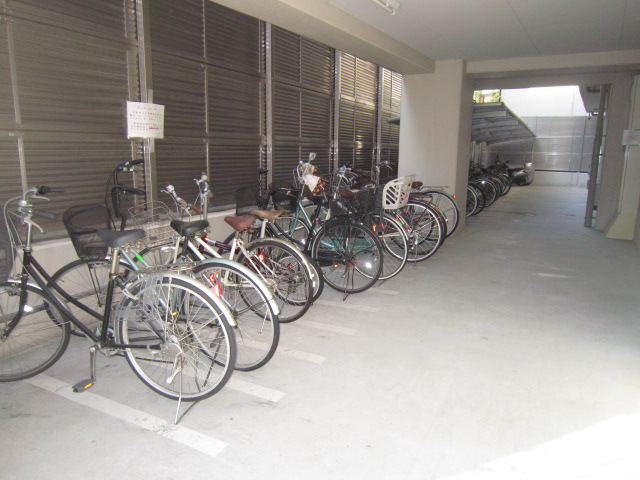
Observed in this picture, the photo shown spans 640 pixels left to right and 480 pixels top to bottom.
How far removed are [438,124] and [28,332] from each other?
5355 millimetres

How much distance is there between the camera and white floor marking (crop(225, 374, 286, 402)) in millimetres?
2369

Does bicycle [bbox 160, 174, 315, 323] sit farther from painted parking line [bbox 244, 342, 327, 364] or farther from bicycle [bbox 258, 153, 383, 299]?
bicycle [bbox 258, 153, 383, 299]

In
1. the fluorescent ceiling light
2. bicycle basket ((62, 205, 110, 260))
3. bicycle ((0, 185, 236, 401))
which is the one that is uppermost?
the fluorescent ceiling light

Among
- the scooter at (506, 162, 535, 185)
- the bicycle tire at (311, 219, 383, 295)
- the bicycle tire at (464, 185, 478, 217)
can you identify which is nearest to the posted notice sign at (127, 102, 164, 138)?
the bicycle tire at (311, 219, 383, 295)

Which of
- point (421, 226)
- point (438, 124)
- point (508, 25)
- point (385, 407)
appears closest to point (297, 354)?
point (385, 407)

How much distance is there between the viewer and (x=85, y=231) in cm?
263

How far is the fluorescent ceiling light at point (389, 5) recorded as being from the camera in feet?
11.7

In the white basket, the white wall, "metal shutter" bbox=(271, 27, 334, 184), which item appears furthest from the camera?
the white wall

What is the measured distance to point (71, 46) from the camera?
10.1 feet

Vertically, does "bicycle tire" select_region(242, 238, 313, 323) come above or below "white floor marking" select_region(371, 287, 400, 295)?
above

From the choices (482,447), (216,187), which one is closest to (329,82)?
(216,187)

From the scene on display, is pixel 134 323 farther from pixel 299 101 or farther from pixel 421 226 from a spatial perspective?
pixel 299 101

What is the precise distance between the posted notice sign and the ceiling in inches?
65.1

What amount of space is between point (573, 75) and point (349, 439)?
641 centimetres
